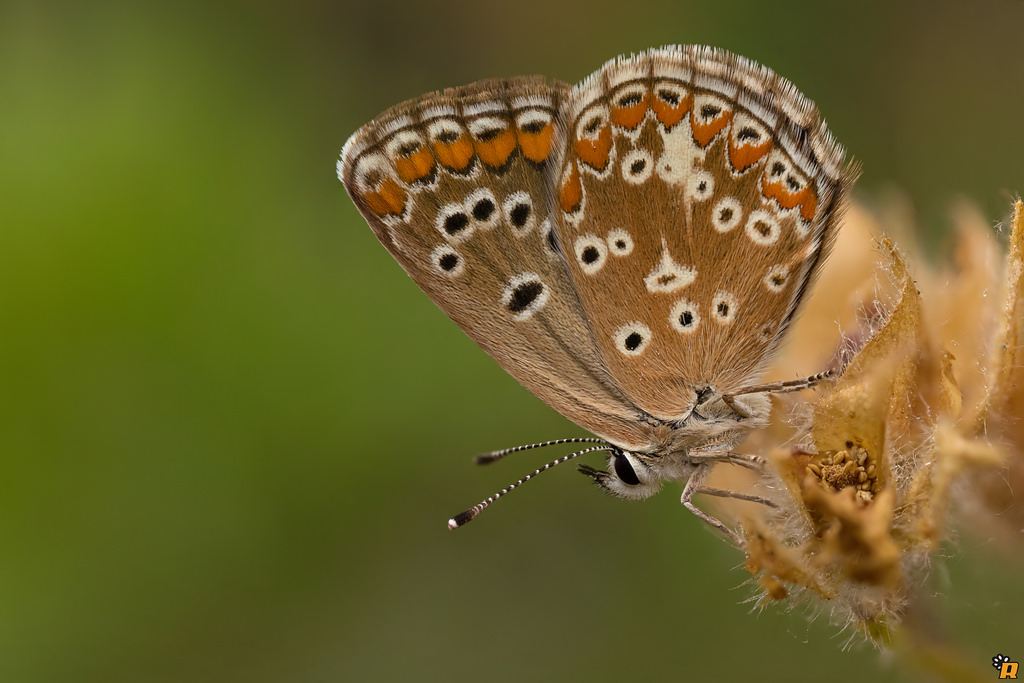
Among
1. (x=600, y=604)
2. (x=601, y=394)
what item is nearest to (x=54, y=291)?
(x=601, y=394)

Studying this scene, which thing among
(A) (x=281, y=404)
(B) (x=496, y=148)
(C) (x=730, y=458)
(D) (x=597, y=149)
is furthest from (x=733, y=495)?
(A) (x=281, y=404)

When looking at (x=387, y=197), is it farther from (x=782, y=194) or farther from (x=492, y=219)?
(x=782, y=194)

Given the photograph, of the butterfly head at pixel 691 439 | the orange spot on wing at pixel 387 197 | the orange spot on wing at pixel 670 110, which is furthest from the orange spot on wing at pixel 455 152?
the butterfly head at pixel 691 439

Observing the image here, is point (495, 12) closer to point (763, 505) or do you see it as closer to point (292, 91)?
point (292, 91)

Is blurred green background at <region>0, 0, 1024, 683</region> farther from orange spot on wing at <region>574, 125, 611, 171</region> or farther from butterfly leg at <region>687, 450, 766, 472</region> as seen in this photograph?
orange spot on wing at <region>574, 125, 611, 171</region>

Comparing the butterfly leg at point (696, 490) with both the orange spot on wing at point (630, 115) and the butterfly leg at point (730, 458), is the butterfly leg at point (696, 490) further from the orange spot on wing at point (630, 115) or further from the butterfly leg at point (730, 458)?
the orange spot on wing at point (630, 115)
